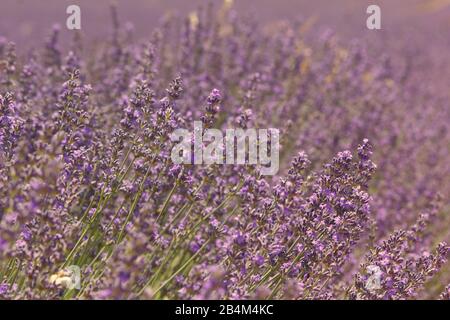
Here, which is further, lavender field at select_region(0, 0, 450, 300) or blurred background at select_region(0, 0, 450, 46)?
blurred background at select_region(0, 0, 450, 46)

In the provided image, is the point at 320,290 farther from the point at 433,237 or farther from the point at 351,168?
the point at 433,237

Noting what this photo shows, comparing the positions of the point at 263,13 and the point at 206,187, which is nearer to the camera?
the point at 206,187

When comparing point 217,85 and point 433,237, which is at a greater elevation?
point 217,85

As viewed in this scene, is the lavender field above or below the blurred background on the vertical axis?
below

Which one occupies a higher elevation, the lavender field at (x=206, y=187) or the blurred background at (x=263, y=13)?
the blurred background at (x=263, y=13)

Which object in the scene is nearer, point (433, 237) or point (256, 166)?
point (256, 166)

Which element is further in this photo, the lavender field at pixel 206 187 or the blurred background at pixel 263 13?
the blurred background at pixel 263 13

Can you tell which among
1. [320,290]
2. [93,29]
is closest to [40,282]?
[320,290]
